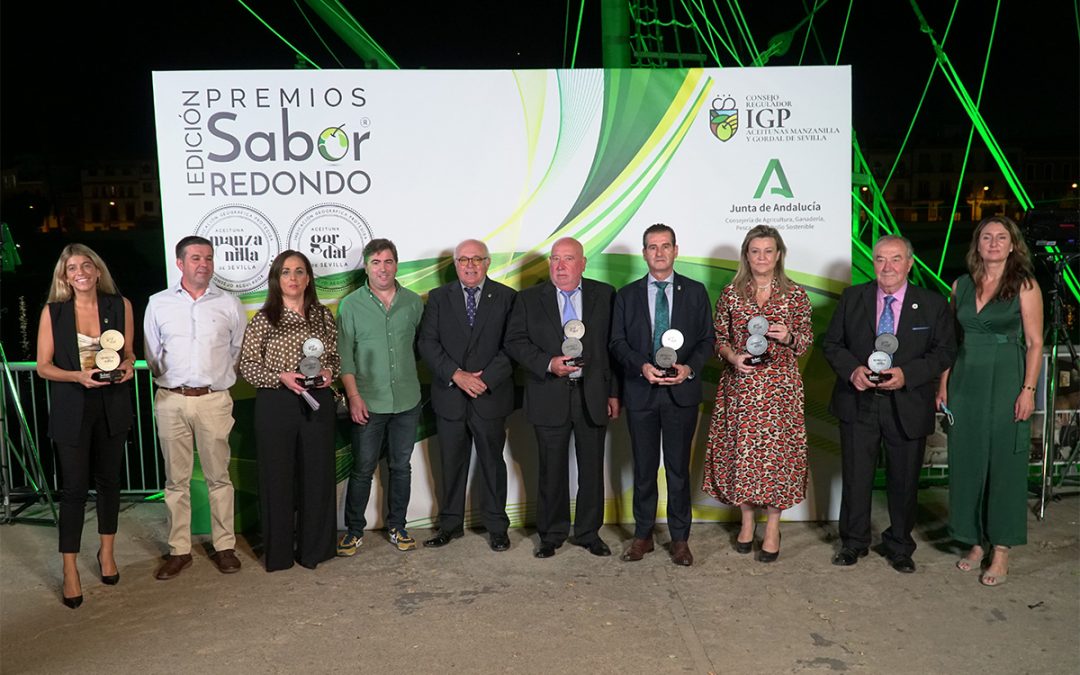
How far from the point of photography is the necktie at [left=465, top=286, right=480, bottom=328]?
4742 millimetres

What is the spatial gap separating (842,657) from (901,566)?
114 cm

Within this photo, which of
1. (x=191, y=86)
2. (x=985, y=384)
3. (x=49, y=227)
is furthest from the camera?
(x=49, y=227)

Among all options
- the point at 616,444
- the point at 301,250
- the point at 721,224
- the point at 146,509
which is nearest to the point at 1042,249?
the point at 721,224

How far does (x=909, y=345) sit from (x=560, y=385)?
1727mm

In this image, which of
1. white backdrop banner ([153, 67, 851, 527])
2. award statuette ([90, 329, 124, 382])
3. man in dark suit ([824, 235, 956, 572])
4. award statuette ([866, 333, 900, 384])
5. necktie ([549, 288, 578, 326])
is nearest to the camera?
award statuette ([90, 329, 124, 382])

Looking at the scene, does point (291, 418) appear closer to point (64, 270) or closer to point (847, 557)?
point (64, 270)

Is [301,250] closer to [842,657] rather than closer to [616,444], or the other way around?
[616,444]

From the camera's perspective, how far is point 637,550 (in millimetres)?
4641

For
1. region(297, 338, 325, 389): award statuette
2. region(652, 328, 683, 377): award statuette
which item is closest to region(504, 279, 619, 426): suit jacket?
region(652, 328, 683, 377): award statuette

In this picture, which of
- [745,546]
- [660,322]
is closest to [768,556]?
[745,546]

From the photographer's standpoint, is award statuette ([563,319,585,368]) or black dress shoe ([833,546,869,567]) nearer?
award statuette ([563,319,585,368])

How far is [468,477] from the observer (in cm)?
527

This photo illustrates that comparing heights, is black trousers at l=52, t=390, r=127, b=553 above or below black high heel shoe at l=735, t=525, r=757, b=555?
above

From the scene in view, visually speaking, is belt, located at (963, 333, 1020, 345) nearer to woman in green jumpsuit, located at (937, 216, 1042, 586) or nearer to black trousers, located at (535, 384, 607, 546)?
woman in green jumpsuit, located at (937, 216, 1042, 586)
